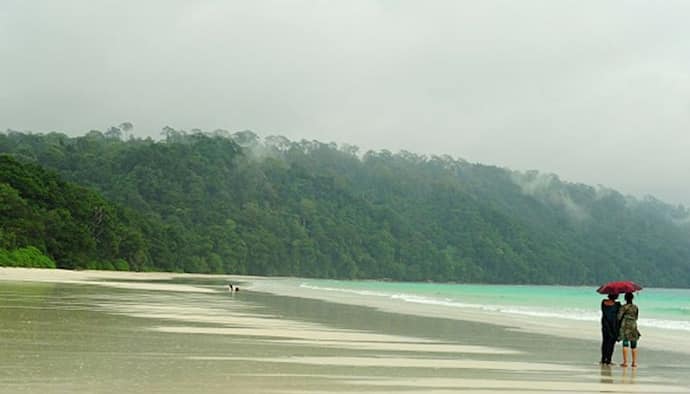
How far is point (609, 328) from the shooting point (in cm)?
1672

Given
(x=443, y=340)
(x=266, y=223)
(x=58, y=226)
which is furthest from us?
(x=266, y=223)

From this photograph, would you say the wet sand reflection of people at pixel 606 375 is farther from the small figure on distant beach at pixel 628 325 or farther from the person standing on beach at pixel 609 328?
the small figure on distant beach at pixel 628 325

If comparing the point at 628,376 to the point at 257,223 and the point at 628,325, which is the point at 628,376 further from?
the point at 257,223

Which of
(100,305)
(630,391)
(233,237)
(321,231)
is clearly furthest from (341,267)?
(630,391)

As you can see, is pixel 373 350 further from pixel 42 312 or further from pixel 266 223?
pixel 266 223

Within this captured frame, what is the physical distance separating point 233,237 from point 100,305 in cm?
11124

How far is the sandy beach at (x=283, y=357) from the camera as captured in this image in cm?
1087

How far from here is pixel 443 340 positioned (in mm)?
19672

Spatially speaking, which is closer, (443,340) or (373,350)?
(373,350)

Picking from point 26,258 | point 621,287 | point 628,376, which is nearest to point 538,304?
point 26,258

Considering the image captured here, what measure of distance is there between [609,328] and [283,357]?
6483 millimetres

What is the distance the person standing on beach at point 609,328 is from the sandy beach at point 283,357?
47 cm

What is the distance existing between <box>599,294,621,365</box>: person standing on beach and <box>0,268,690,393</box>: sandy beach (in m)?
0.47

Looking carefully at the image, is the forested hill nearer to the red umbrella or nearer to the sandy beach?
the sandy beach
